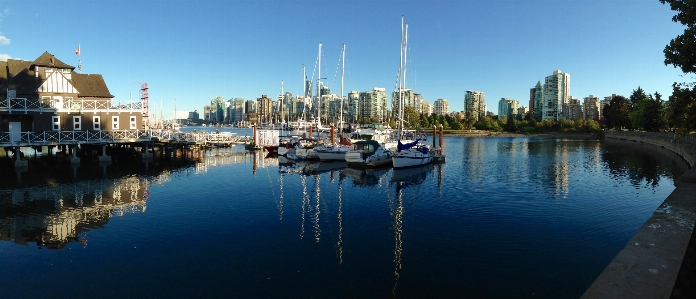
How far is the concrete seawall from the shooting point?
768 cm

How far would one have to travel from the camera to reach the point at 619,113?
114 metres

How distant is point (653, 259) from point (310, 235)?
11087mm

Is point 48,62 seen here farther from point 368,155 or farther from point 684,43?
point 684,43

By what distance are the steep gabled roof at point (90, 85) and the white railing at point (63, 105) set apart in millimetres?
3249

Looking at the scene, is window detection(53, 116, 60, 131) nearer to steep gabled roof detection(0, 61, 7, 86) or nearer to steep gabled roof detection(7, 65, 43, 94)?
steep gabled roof detection(7, 65, 43, 94)

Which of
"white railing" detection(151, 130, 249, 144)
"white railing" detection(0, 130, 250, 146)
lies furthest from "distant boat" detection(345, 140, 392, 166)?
"white railing" detection(151, 130, 249, 144)

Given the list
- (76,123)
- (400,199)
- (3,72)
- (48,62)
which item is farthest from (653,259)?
(3,72)

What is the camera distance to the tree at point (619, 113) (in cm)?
11294

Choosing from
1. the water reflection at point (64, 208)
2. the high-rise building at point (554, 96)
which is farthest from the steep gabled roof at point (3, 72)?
the high-rise building at point (554, 96)

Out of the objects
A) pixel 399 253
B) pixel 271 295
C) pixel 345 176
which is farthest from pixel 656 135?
pixel 271 295

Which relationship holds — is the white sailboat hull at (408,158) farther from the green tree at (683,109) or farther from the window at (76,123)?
the window at (76,123)

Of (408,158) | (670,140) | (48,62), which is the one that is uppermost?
(48,62)

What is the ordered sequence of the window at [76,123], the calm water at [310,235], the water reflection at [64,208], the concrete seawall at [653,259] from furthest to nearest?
1. the window at [76,123]
2. the water reflection at [64,208]
3. the calm water at [310,235]
4. the concrete seawall at [653,259]

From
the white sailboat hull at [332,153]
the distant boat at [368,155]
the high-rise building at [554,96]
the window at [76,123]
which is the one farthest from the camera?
the high-rise building at [554,96]
